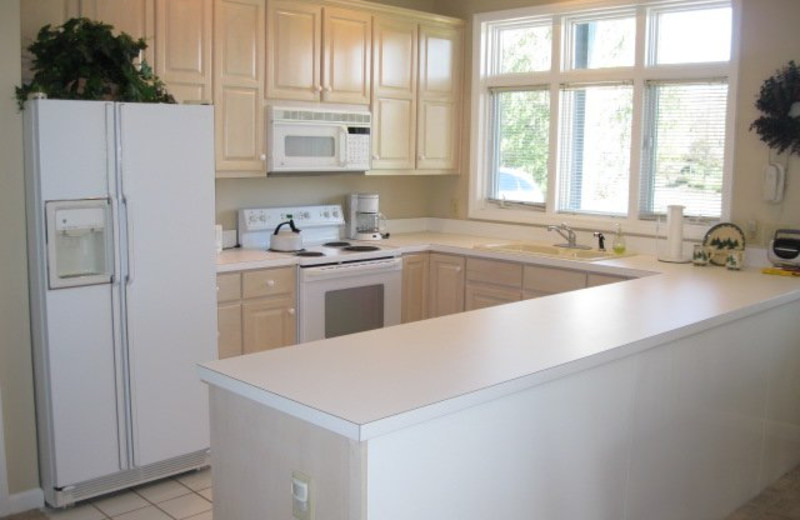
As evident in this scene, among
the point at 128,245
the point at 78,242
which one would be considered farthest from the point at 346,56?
the point at 78,242

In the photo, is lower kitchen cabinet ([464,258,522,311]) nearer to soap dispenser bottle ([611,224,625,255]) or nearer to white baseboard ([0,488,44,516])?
soap dispenser bottle ([611,224,625,255])

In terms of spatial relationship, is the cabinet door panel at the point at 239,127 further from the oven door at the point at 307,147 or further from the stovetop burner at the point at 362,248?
the stovetop burner at the point at 362,248

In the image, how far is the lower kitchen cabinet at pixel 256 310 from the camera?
170 inches

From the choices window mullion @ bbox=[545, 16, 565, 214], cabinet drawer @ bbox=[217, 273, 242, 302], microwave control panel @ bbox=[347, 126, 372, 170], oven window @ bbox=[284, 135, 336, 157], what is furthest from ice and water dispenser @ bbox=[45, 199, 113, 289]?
window mullion @ bbox=[545, 16, 565, 214]

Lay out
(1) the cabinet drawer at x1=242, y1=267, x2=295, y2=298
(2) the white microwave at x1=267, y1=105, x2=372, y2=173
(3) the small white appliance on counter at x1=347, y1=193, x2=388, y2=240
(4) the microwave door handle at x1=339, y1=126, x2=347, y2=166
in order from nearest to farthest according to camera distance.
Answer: (1) the cabinet drawer at x1=242, y1=267, x2=295, y2=298, (2) the white microwave at x1=267, y1=105, x2=372, y2=173, (4) the microwave door handle at x1=339, y1=126, x2=347, y2=166, (3) the small white appliance on counter at x1=347, y1=193, x2=388, y2=240

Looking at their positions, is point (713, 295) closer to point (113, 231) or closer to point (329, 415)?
point (329, 415)

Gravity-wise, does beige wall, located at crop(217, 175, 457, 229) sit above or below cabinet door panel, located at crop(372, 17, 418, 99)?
below

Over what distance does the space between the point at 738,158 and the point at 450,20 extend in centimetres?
222

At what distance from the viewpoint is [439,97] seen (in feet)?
19.0

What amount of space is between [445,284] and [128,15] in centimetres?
250

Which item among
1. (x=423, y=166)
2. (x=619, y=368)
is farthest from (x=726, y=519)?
(x=423, y=166)

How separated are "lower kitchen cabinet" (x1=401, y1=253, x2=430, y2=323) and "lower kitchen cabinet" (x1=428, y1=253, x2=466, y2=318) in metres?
0.04

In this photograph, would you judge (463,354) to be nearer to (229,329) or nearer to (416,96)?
(229,329)

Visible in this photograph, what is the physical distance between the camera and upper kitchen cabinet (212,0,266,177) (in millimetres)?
4508
